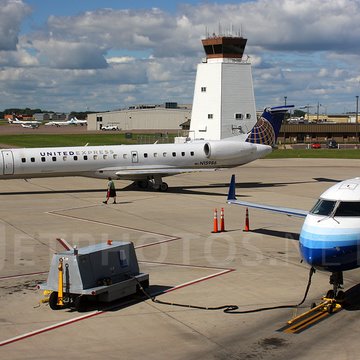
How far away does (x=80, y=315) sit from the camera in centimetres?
1288

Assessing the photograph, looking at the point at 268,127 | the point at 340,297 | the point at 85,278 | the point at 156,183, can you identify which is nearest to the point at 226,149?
the point at 268,127

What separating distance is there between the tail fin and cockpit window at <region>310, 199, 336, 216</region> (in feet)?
79.9

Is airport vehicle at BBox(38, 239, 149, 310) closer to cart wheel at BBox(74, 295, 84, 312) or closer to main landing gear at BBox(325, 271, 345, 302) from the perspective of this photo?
cart wheel at BBox(74, 295, 84, 312)

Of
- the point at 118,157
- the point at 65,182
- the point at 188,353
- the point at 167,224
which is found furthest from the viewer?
the point at 65,182

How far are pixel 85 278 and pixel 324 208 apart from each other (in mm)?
5628

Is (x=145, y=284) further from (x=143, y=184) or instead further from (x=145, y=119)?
(x=145, y=119)

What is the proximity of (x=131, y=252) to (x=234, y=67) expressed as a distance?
57.5 meters

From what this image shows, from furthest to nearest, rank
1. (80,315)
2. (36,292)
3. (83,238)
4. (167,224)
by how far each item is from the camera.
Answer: (167,224) → (83,238) → (36,292) → (80,315)

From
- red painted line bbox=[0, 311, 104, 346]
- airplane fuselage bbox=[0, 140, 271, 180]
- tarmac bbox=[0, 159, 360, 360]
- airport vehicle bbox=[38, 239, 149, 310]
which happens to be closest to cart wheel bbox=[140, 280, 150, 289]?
tarmac bbox=[0, 159, 360, 360]

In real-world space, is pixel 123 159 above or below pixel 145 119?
below

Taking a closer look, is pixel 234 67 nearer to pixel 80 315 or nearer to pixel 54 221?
pixel 54 221

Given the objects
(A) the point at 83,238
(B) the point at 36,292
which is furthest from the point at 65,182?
(B) the point at 36,292

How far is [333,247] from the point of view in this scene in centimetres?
1305

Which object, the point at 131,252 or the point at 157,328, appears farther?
the point at 131,252
